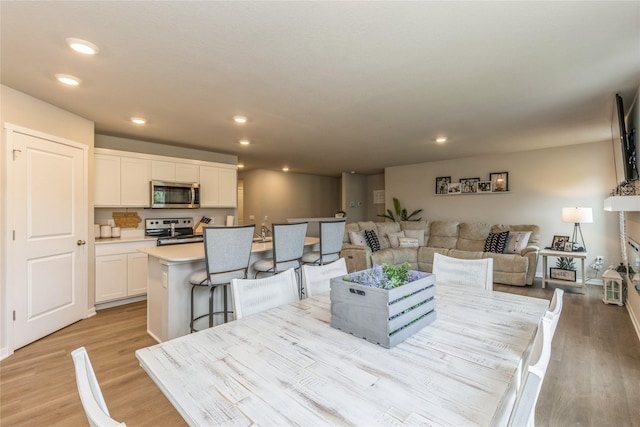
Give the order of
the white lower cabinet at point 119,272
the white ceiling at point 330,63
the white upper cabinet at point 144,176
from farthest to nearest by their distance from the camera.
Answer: the white upper cabinet at point 144,176 → the white lower cabinet at point 119,272 → the white ceiling at point 330,63

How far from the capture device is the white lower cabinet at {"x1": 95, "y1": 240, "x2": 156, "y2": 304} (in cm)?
364

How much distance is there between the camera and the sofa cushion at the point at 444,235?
5987mm

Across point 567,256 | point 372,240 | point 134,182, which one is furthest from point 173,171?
point 567,256

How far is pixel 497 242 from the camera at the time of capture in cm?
520

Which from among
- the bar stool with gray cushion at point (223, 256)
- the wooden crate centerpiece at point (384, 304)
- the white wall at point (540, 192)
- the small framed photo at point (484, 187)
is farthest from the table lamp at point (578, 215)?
the bar stool with gray cushion at point (223, 256)

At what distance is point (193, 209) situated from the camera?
508 centimetres

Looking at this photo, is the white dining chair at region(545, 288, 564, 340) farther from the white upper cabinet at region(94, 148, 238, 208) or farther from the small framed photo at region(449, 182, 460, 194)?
the small framed photo at region(449, 182, 460, 194)

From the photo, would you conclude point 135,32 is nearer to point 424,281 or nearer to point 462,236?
point 424,281

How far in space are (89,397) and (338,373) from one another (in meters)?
0.61

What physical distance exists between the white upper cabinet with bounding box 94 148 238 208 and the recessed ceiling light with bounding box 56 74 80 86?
5.26ft

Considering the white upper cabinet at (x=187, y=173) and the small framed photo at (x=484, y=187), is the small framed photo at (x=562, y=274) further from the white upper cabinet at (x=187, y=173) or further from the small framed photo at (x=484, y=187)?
the white upper cabinet at (x=187, y=173)

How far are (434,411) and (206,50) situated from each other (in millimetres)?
2245

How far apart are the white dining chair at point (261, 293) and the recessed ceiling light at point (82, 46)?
179cm

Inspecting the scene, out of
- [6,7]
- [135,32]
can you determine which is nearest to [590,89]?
[135,32]
